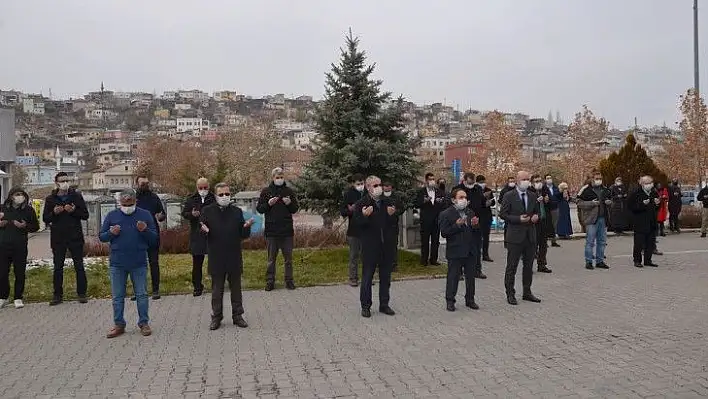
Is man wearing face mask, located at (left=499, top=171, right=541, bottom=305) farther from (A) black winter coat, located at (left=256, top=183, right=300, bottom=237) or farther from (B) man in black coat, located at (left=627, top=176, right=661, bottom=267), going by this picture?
(B) man in black coat, located at (left=627, top=176, right=661, bottom=267)

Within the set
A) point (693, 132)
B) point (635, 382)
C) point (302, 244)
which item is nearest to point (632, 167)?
point (693, 132)

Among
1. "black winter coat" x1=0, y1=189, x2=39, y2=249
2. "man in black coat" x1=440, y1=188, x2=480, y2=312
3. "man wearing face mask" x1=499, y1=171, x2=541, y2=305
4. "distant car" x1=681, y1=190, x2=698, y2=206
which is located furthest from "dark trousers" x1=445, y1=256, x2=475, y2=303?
"distant car" x1=681, y1=190, x2=698, y2=206

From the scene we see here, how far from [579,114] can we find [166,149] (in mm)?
34268

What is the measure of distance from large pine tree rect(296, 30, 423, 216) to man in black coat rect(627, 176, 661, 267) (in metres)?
4.60

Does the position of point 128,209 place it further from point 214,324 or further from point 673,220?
point 673,220

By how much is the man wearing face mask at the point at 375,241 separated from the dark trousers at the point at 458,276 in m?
0.90

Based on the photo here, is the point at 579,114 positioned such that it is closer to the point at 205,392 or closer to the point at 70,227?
the point at 70,227

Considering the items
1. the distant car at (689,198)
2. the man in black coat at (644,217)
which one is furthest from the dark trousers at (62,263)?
the distant car at (689,198)

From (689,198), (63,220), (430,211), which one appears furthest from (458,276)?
(689,198)

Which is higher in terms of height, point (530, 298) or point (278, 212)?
point (278, 212)

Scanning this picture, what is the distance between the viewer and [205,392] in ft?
19.4

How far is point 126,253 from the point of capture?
8.15 metres

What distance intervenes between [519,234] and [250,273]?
5.58 m

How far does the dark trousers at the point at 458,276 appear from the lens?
948 centimetres
